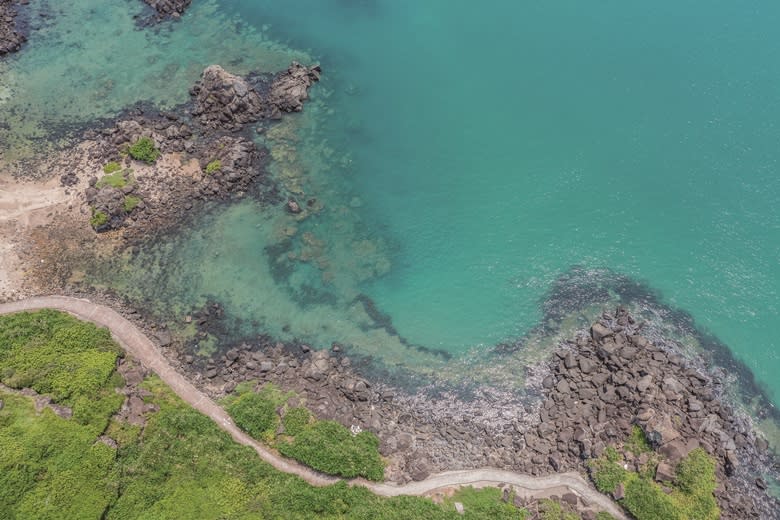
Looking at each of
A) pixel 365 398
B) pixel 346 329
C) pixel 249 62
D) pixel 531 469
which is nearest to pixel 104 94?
pixel 249 62

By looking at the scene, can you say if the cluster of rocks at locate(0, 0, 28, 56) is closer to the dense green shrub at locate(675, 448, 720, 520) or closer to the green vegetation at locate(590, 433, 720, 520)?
the green vegetation at locate(590, 433, 720, 520)

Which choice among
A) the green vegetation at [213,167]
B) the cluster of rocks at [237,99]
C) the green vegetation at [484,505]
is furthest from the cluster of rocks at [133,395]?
the cluster of rocks at [237,99]

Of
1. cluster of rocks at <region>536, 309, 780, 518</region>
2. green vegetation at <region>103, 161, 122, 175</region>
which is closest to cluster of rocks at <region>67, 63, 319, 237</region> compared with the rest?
green vegetation at <region>103, 161, 122, 175</region>

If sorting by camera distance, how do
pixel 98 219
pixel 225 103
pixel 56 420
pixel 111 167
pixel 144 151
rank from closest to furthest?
pixel 56 420 → pixel 98 219 → pixel 111 167 → pixel 144 151 → pixel 225 103

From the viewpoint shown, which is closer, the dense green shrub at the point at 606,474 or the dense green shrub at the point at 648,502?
the dense green shrub at the point at 648,502

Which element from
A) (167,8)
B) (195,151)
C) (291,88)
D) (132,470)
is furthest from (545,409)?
(167,8)

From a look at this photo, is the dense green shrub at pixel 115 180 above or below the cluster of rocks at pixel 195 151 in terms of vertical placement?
below

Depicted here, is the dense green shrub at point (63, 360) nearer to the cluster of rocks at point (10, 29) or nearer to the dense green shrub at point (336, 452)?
the dense green shrub at point (336, 452)

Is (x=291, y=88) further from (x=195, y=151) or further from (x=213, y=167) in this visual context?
(x=213, y=167)

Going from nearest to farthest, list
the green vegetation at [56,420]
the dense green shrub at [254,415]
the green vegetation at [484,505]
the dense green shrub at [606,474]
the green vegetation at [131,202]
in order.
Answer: the green vegetation at [56,420]
the green vegetation at [484,505]
the dense green shrub at [606,474]
the dense green shrub at [254,415]
the green vegetation at [131,202]
